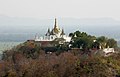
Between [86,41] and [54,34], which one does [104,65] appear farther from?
[54,34]

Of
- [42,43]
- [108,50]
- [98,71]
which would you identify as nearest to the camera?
[98,71]

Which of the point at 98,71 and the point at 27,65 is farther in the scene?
the point at 27,65

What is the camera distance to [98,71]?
30.2 m

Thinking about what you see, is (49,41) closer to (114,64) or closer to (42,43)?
(42,43)

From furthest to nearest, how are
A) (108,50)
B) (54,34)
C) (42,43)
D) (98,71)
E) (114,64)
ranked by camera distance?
(54,34)
(42,43)
(108,50)
(114,64)
(98,71)

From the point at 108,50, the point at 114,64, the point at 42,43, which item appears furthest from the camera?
the point at 42,43

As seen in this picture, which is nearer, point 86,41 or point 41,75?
point 41,75

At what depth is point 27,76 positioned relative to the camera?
32.0 metres

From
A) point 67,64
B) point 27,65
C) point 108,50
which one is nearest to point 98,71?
point 67,64

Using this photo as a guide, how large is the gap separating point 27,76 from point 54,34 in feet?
75.4

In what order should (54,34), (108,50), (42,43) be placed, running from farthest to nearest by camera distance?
(54,34), (42,43), (108,50)

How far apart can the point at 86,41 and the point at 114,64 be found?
510 inches

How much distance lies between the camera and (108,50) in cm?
4544

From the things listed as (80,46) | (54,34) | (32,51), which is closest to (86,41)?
(80,46)
